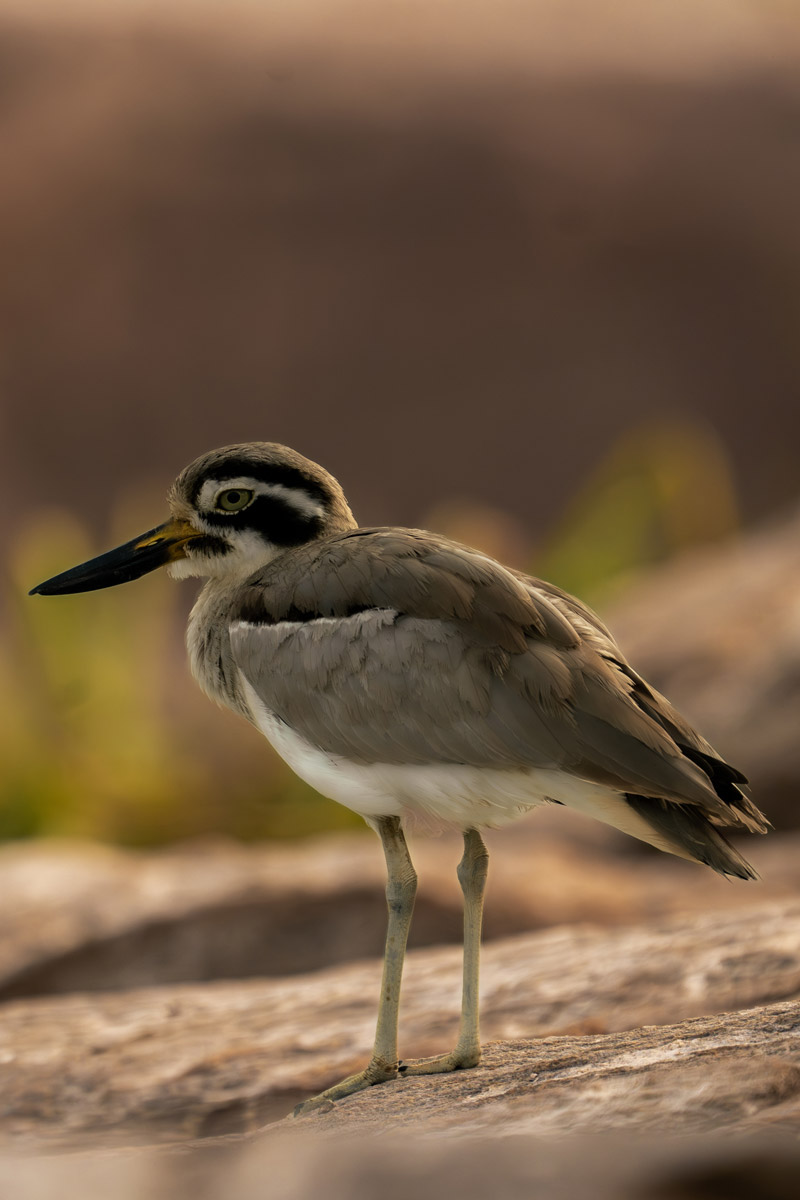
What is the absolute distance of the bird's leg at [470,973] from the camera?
309 cm

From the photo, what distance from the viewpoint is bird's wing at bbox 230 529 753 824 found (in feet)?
9.29

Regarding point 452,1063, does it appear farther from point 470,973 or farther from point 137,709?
point 137,709

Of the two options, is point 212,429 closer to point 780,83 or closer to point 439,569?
point 780,83

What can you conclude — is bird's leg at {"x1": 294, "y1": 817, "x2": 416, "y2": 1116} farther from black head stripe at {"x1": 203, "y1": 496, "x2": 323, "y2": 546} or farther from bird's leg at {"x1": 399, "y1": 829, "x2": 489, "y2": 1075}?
black head stripe at {"x1": 203, "y1": 496, "x2": 323, "y2": 546}

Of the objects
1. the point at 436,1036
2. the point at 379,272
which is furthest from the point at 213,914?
the point at 379,272

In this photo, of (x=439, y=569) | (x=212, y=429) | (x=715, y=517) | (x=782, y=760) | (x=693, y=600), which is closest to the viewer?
(x=439, y=569)

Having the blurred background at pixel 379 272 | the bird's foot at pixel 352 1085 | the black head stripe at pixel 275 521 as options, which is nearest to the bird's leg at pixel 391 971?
the bird's foot at pixel 352 1085

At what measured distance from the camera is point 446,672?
2939 millimetres

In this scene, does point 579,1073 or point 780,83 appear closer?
point 579,1073

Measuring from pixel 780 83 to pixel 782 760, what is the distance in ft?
37.0

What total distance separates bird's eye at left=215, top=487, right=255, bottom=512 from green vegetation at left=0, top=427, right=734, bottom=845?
409cm

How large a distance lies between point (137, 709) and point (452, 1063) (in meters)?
5.02

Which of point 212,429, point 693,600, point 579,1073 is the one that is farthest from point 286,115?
point 579,1073

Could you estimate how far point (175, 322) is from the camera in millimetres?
14250
